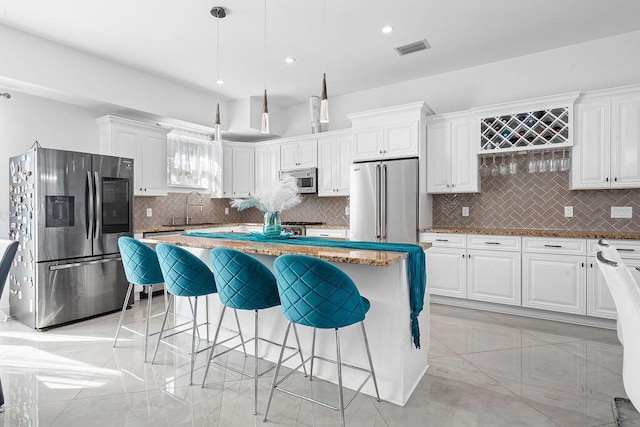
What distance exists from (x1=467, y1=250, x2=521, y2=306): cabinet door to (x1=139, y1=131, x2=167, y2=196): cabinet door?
4236 millimetres

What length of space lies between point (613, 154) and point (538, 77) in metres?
1.26

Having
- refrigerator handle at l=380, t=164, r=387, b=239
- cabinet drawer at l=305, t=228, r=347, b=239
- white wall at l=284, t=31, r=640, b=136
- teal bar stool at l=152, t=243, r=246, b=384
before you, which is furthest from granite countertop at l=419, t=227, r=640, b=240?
teal bar stool at l=152, t=243, r=246, b=384

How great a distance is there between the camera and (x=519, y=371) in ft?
8.62

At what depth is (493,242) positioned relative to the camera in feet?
13.2

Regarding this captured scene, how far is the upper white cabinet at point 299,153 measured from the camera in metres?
5.70

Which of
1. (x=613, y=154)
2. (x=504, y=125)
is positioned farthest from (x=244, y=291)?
(x=613, y=154)

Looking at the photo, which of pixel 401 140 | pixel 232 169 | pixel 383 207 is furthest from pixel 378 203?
pixel 232 169

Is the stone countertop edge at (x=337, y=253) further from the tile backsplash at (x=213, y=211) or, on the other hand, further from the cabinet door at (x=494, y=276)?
the tile backsplash at (x=213, y=211)

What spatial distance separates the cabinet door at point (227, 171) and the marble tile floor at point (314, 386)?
3.12m

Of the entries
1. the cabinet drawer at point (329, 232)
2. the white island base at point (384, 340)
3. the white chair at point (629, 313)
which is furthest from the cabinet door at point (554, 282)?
the white chair at point (629, 313)

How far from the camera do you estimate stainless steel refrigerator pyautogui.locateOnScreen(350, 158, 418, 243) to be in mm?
4430

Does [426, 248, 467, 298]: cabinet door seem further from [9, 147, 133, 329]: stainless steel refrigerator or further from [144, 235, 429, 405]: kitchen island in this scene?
[9, 147, 133, 329]: stainless steel refrigerator

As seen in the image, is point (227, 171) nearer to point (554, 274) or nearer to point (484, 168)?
point (484, 168)

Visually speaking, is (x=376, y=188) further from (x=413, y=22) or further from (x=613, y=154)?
(x=613, y=154)
